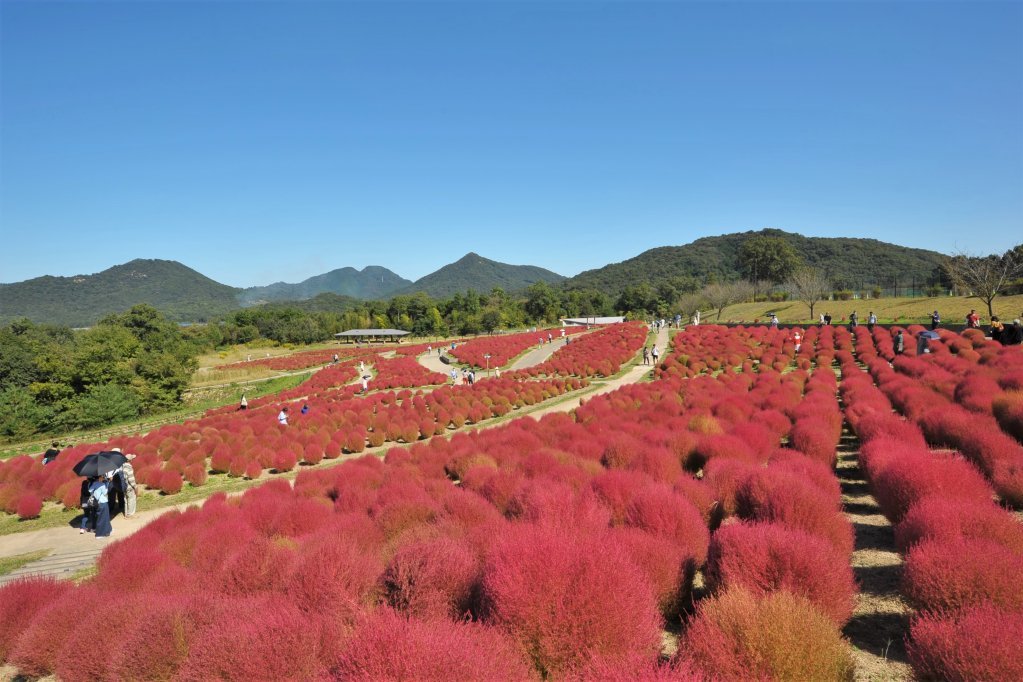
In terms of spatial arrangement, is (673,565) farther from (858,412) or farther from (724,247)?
(724,247)

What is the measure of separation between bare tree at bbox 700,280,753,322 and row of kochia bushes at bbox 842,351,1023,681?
70.1 m

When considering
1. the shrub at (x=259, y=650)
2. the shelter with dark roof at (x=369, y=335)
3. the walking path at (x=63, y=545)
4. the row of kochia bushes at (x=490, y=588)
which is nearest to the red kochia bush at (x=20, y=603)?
the row of kochia bushes at (x=490, y=588)

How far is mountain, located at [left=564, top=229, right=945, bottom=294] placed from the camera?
4547 inches

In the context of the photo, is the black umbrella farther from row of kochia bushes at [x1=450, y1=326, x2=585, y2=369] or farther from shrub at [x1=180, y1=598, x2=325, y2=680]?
row of kochia bushes at [x1=450, y1=326, x2=585, y2=369]

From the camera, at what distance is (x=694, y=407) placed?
13.6 metres

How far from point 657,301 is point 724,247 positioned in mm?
104973

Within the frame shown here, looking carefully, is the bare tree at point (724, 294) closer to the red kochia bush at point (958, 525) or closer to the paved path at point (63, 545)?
the red kochia bush at point (958, 525)

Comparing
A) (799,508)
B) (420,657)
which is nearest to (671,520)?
(799,508)

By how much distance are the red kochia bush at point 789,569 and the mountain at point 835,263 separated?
342 feet

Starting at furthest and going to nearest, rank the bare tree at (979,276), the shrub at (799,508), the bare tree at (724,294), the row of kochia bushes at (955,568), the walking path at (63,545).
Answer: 1. the bare tree at (724,294)
2. the bare tree at (979,276)
3. the walking path at (63,545)
4. the shrub at (799,508)
5. the row of kochia bushes at (955,568)

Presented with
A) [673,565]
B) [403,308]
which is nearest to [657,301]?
[403,308]

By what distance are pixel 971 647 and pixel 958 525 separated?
6.60 ft

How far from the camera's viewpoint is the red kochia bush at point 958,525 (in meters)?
4.20

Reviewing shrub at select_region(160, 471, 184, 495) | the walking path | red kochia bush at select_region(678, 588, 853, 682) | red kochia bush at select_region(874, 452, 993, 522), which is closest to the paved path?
the walking path
